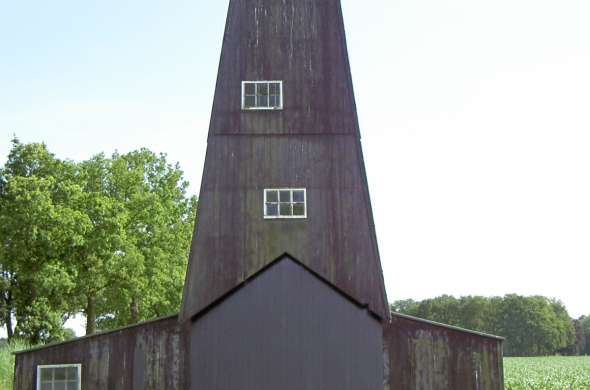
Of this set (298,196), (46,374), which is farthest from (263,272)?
(46,374)

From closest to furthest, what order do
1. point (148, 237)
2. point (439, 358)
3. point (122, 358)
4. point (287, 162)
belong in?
point (439, 358) < point (122, 358) < point (287, 162) < point (148, 237)

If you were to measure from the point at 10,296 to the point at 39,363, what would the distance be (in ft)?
86.7

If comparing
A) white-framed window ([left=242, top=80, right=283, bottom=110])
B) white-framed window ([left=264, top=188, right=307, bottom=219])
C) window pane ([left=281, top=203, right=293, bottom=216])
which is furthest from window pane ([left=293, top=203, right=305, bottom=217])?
white-framed window ([left=242, top=80, right=283, bottom=110])

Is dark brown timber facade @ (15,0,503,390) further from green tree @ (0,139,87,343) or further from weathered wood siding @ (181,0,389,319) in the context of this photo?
green tree @ (0,139,87,343)

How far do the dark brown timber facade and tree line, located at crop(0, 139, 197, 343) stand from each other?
2167 cm

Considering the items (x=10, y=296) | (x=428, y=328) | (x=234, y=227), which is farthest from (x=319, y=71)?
(x=10, y=296)

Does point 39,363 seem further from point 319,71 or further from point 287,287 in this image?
point 319,71

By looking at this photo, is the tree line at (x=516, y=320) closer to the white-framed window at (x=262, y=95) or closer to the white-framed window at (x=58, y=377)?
the white-framed window at (x=262, y=95)

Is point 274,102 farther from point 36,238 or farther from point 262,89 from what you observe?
point 36,238

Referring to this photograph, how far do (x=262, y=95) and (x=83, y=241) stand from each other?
928 inches

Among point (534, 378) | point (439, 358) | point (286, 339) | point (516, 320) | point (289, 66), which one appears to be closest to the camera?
point (286, 339)

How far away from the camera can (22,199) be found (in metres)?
39.1

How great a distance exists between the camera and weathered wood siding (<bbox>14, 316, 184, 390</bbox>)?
62.7 ft

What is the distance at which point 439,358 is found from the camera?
19203 mm
